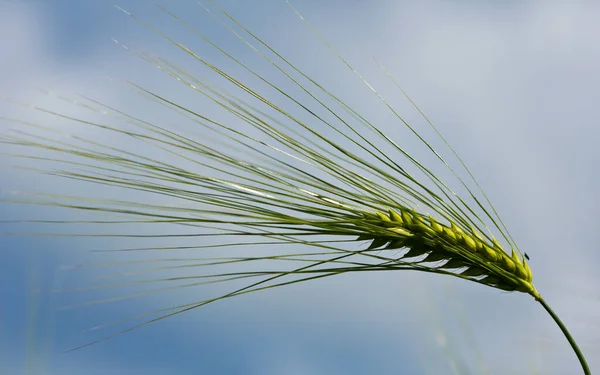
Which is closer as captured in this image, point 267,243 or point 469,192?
point 267,243

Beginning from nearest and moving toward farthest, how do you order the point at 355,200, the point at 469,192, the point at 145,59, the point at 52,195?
the point at 52,195 → the point at 145,59 → the point at 355,200 → the point at 469,192

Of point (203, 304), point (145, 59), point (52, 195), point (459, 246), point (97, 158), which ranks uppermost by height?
point (145, 59)

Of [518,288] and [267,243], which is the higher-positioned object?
[518,288]

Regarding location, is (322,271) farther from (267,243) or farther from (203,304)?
(203,304)

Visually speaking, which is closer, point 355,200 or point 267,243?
point 267,243

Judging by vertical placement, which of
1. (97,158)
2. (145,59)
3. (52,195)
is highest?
(145,59)

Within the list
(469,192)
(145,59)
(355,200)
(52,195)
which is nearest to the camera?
(52,195)

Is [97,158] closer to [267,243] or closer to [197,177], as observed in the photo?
[197,177]

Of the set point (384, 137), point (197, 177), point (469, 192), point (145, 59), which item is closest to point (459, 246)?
point (469, 192)

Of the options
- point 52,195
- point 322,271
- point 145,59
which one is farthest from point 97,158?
point 322,271
